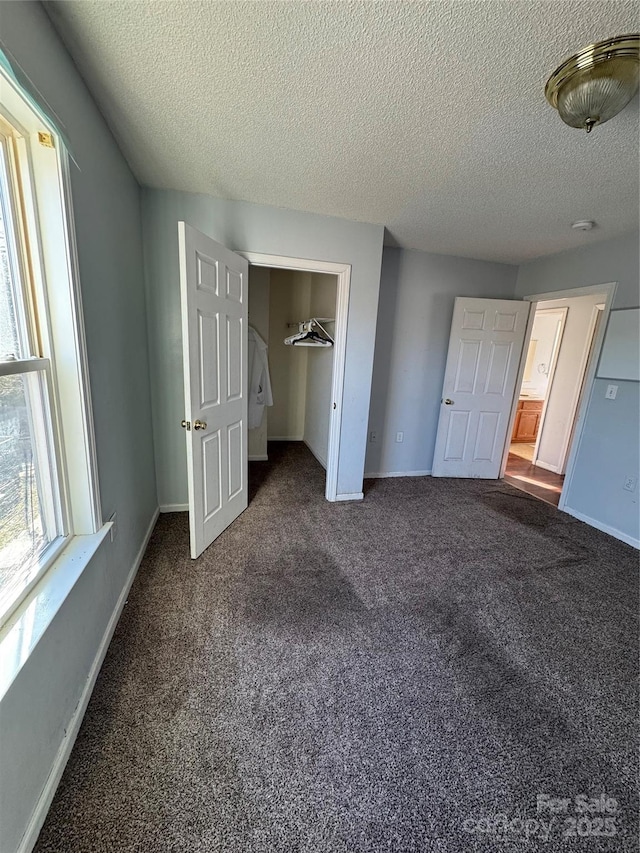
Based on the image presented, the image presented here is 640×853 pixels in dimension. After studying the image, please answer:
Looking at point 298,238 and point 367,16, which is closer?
point 367,16

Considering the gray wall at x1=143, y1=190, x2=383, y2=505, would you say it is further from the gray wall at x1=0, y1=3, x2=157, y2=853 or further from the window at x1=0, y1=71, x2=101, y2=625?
the window at x1=0, y1=71, x2=101, y2=625

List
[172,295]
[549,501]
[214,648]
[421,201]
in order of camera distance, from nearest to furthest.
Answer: [214,648] < [421,201] < [172,295] < [549,501]

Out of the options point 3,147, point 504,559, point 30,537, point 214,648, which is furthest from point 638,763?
point 3,147

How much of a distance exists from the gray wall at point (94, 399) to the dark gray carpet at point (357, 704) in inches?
7.4

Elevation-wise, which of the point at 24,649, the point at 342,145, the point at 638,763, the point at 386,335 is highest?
the point at 342,145

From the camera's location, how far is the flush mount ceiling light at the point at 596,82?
3.50ft

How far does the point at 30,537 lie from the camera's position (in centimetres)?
118

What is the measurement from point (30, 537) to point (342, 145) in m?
2.17

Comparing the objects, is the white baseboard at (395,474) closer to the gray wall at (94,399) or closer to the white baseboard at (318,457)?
the white baseboard at (318,457)

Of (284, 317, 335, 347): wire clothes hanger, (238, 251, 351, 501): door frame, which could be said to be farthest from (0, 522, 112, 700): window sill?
(284, 317, 335, 347): wire clothes hanger

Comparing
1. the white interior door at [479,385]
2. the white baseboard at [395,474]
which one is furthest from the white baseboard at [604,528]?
the white baseboard at [395,474]

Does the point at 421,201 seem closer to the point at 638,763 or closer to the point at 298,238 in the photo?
the point at 298,238

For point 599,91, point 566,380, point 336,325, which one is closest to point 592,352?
point 566,380

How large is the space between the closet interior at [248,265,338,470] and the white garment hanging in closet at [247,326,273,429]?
16 centimetres
